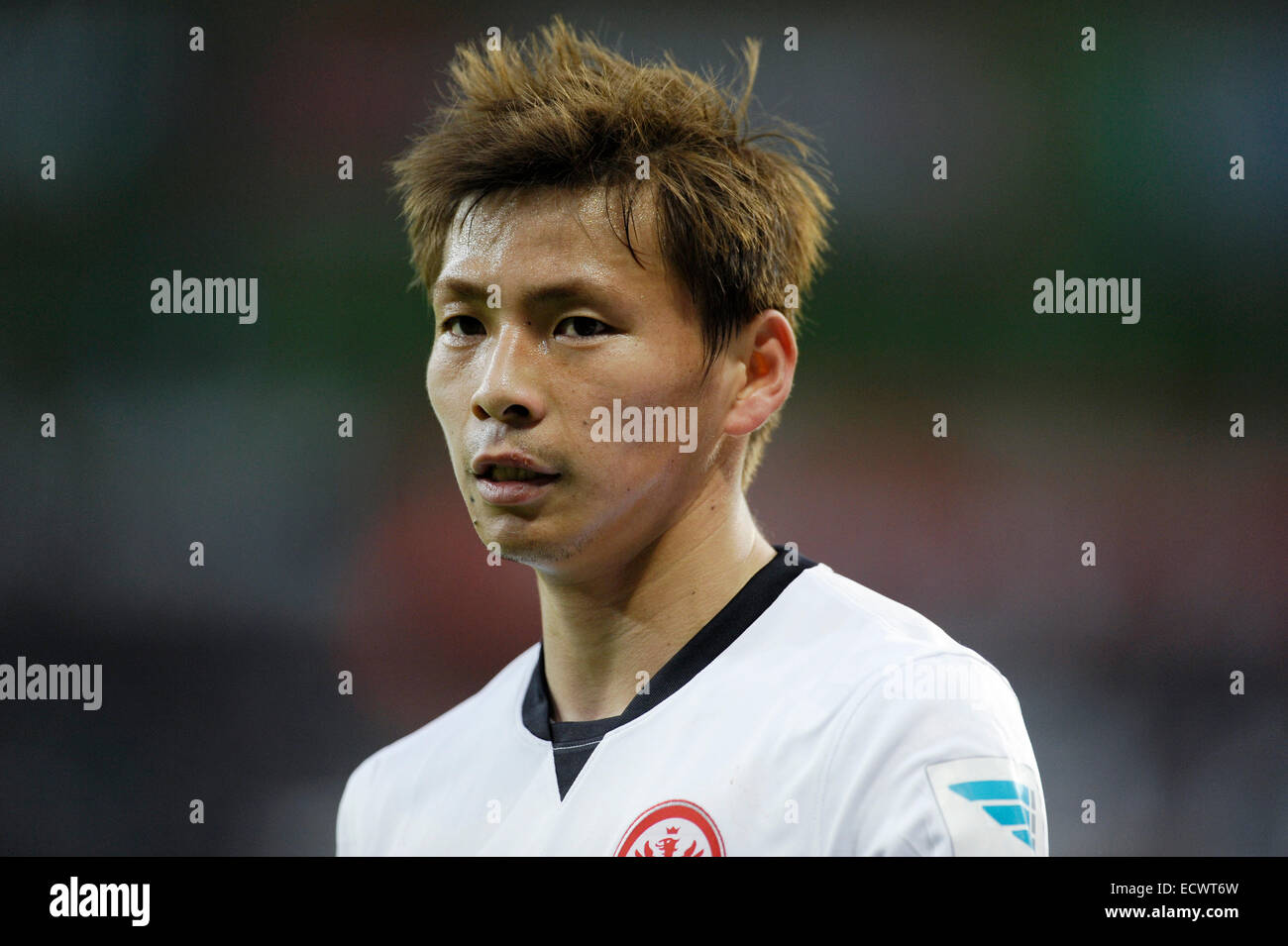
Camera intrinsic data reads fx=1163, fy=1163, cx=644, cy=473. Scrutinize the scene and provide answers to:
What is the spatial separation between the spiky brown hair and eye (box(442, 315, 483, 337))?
0.21m

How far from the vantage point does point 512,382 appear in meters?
2.16

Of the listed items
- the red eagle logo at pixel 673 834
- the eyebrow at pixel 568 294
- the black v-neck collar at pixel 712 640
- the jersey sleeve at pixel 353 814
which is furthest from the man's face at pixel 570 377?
the jersey sleeve at pixel 353 814

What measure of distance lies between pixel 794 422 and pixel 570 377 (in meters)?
2.34

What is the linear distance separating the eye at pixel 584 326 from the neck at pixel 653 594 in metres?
0.41

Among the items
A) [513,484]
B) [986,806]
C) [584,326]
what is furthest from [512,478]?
[986,806]

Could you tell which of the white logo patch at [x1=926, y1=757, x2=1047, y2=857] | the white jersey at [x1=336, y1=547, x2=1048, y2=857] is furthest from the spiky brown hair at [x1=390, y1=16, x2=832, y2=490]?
the white logo patch at [x1=926, y1=757, x2=1047, y2=857]

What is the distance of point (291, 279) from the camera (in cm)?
439

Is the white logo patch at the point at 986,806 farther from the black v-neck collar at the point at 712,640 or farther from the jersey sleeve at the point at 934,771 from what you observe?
the black v-neck collar at the point at 712,640

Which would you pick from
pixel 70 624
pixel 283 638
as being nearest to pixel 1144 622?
pixel 283 638

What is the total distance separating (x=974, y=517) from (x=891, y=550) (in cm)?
33

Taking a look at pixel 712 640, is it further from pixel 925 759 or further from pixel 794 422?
pixel 794 422

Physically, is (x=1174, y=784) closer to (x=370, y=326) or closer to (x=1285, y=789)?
(x=1285, y=789)

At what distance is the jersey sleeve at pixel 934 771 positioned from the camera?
1771 mm

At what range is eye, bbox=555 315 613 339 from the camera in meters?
2.19
